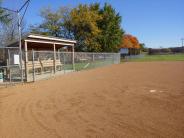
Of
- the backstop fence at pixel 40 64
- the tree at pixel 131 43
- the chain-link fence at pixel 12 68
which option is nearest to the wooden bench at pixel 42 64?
the backstop fence at pixel 40 64

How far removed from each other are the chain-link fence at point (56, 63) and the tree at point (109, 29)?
13035mm

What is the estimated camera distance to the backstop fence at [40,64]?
16672 mm

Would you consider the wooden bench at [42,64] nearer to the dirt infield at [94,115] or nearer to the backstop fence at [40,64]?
the backstop fence at [40,64]

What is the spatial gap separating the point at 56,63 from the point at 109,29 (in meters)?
28.6

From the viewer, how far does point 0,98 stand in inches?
412

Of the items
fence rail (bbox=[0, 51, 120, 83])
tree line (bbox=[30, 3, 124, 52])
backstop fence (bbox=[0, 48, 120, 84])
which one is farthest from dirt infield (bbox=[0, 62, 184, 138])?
tree line (bbox=[30, 3, 124, 52])

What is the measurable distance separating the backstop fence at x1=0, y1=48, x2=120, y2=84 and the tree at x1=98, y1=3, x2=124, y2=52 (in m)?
15.2

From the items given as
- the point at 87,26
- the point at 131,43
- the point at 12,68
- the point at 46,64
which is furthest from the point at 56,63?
the point at 131,43

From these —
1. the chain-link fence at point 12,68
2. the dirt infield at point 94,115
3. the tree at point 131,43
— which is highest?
the tree at point 131,43

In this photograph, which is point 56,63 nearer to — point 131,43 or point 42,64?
point 42,64

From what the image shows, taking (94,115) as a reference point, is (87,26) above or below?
above

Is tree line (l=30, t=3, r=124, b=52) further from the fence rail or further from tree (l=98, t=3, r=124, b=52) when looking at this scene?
the fence rail

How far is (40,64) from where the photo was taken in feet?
63.0

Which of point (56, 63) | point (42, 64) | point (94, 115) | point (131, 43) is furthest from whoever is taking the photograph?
point (131, 43)
